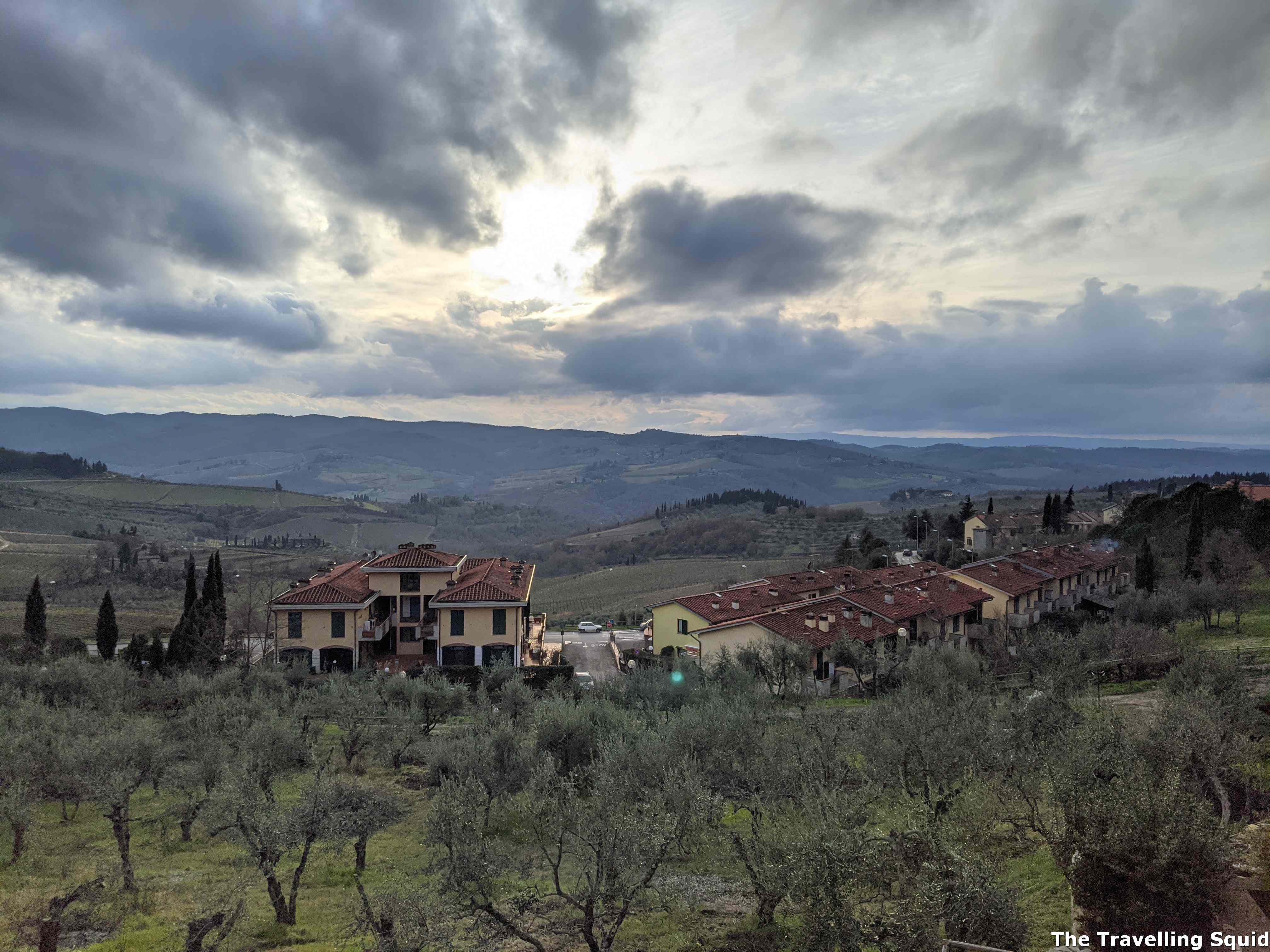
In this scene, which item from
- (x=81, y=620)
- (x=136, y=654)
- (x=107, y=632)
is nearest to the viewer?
(x=136, y=654)

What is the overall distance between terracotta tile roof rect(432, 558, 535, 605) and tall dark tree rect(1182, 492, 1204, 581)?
5585cm

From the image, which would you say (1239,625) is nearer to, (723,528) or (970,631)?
(970,631)

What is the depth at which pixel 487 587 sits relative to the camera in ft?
156

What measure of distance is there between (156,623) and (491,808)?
6458 centimetres

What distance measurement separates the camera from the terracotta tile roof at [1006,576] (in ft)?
182

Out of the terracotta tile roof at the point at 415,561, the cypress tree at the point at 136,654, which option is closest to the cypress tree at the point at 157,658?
the cypress tree at the point at 136,654

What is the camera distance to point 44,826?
82.9 ft

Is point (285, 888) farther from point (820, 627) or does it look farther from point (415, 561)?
point (820, 627)

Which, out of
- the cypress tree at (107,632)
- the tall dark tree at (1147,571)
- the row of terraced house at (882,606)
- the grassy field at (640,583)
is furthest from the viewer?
the grassy field at (640,583)

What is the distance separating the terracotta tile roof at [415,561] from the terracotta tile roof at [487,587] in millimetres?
1679

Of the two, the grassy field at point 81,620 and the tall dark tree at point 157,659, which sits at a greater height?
the tall dark tree at point 157,659

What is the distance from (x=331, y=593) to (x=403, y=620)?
251 inches

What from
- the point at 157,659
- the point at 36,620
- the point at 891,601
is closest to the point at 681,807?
the point at 891,601

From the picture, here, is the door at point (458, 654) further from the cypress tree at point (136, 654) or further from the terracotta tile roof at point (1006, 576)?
the terracotta tile roof at point (1006, 576)
